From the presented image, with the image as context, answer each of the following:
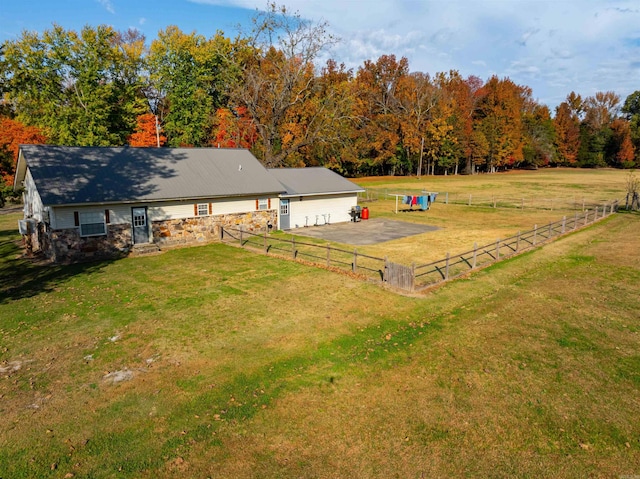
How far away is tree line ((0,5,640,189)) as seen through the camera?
48.8 meters

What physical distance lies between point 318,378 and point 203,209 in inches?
753

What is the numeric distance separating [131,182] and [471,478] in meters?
24.5

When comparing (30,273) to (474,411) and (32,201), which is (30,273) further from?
(474,411)

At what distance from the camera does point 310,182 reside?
114 feet

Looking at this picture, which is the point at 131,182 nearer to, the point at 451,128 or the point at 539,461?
the point at 539,461

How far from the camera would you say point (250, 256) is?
23703 millimetres

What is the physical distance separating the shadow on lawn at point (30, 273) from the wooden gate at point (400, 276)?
14.7 m

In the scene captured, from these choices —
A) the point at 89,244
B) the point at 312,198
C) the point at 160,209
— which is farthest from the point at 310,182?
the point at 89,244

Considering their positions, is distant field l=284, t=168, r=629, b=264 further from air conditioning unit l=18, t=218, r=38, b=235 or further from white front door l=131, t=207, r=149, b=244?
air conditioning unit l=18, t=218, r=38, b=235

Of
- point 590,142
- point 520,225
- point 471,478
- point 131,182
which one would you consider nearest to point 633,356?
point 471,478

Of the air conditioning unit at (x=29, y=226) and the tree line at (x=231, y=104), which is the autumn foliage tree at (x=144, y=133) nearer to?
the tree line at (x=231, y=104)

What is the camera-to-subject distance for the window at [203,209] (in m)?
27.2

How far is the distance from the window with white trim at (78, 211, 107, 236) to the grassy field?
4668mm

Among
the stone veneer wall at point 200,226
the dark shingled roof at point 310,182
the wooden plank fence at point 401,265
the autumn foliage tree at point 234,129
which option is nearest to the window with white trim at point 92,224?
the stone veneer wall at point 200,226
